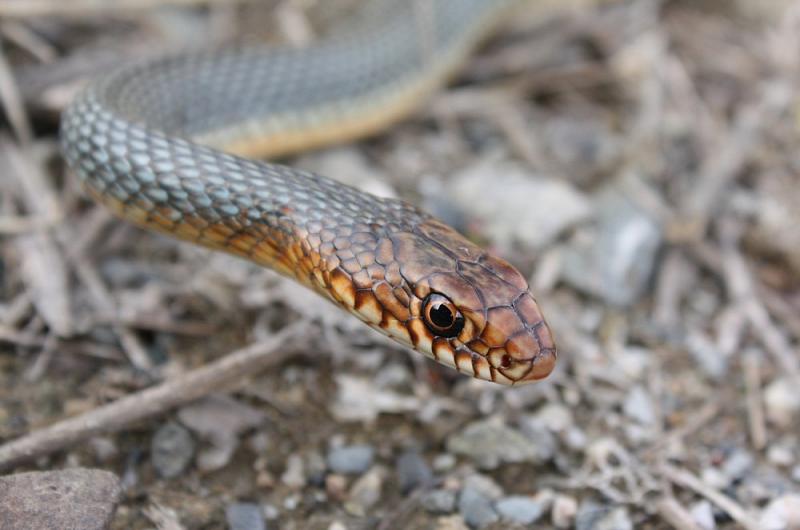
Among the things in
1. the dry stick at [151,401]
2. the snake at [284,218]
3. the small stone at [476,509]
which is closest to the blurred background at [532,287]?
the small stone at [476,509]

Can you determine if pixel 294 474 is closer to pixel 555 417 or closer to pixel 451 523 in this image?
pixel 451 523

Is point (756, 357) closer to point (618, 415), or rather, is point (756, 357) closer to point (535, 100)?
point (618, 415)

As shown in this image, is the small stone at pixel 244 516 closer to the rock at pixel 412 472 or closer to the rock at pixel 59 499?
the rock at pixel 59 499

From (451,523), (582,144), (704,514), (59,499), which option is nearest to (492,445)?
(451,523)

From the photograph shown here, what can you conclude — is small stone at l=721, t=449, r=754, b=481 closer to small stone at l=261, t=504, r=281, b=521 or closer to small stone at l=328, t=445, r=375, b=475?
small stone at l=328, t=445, r=375, b=475

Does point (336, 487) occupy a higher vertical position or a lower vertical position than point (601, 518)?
lower
